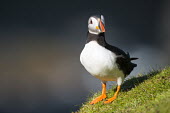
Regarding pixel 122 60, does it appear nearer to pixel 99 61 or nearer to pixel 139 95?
pixel 99 61

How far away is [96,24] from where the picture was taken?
786 centimetres

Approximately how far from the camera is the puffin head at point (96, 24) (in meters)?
7.78

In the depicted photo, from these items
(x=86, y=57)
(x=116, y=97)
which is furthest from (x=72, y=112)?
(x=86, y=57)

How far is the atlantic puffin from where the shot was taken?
25.6 ft

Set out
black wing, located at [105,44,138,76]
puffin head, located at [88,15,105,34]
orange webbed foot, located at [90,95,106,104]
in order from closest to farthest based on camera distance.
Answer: puffin head, located at [88,15,105,34] < black wing, located at [105,44,138,76] < orange webbed foot, located at [90,95,106,104]

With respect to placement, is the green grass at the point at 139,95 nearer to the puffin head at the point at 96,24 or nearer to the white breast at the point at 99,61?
the white breast at the point at 99,61

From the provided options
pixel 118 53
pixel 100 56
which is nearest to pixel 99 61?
pixel 100 56

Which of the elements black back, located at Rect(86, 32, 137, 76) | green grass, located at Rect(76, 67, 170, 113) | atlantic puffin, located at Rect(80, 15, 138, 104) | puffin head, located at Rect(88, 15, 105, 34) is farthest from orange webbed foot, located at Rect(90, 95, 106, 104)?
puffin head, located at Rect(88, 15, 105, 34)

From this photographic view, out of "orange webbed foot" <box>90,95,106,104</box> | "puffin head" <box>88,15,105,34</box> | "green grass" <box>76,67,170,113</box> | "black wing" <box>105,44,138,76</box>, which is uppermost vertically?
"puffin head" <box>88,15,105,34</box>

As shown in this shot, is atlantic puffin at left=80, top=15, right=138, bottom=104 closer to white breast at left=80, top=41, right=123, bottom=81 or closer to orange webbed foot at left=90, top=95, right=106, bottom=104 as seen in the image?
white breast at left=80, top=41, right=123, bottom=81

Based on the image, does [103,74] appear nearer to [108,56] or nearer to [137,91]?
[108,56]

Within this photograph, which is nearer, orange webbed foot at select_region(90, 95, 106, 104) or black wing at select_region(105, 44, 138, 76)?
black wing at select_region(105, 44, 138, 76)

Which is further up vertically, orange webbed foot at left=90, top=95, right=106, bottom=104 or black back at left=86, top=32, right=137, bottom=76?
black back at left=86, top=32, right=137, bottom=76

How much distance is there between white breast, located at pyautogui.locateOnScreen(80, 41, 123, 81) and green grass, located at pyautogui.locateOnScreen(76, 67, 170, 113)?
85 centimetres
